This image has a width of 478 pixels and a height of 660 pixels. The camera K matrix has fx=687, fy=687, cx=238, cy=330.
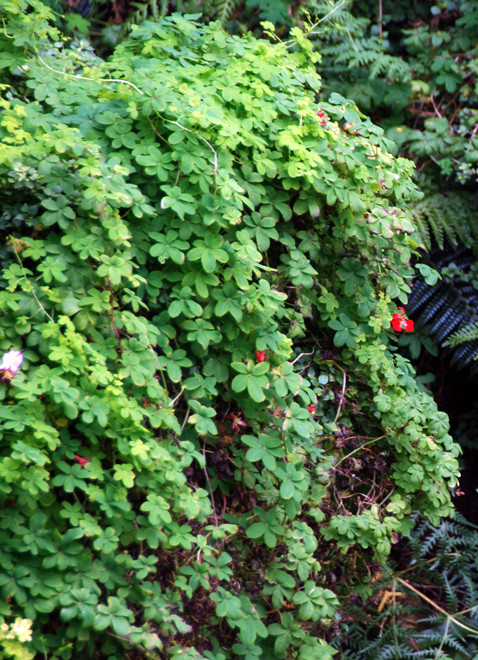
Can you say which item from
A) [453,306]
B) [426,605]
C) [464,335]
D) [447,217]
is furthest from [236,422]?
[447,217]

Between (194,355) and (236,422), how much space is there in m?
0.26

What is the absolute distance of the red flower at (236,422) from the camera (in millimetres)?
2217

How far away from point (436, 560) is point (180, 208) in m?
2.13

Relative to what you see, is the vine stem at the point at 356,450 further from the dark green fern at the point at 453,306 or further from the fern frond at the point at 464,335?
the dark green fern at the point at 453,306

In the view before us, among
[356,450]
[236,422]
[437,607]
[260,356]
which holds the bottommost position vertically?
[437,607]

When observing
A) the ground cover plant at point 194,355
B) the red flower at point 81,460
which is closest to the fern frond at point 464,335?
the ground cover plant at point 194,355

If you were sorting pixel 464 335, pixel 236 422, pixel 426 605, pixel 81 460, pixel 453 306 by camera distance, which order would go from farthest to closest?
1. pixel 453 306
2. pixel 464 335
3. pixel 426 605
4. pixel 236 422
5. pixel 81 460

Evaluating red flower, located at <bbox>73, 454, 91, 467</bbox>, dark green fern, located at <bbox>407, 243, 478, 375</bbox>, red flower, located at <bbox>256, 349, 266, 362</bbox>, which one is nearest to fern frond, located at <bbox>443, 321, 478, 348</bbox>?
A: dark green fern, located at <bbox>407, 243, 478, 375</bbox>

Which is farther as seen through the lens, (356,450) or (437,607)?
(437,607)

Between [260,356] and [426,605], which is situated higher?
[260,356]

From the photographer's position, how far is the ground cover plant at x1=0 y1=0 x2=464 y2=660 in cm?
181

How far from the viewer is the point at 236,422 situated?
222cm

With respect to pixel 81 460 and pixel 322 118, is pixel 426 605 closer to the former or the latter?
pixel 81 460

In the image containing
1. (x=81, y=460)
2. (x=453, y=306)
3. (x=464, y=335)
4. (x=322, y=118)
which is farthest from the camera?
(x=453, y=306)
